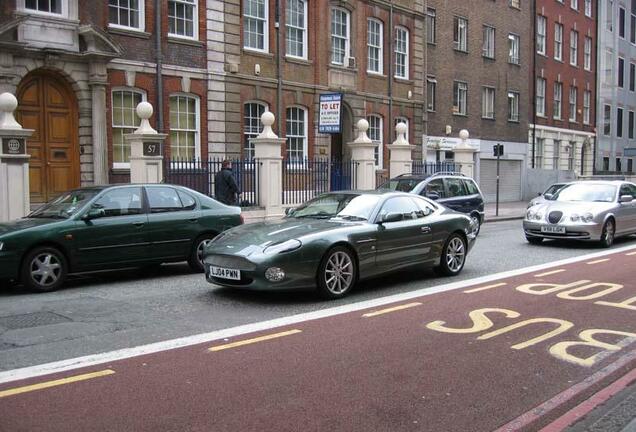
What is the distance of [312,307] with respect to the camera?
8.06 metres

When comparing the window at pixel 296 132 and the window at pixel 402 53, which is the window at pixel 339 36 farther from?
the window at pixel 402 53

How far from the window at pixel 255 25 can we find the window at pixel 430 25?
10.7 m

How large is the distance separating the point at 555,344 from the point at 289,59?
1929cm

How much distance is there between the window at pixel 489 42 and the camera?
3522 cm

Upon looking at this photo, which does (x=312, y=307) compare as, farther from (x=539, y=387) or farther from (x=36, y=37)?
(x=36, y=37)

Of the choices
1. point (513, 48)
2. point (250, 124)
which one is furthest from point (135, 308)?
point (513, 48)

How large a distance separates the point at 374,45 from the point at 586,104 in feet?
78.7

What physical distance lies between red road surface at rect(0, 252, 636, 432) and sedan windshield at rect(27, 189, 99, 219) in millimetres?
4535

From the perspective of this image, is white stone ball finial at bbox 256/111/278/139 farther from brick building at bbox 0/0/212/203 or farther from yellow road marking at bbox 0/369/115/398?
yellow road marking at bbox 0/369/115/398

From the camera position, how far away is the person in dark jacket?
16031 mm

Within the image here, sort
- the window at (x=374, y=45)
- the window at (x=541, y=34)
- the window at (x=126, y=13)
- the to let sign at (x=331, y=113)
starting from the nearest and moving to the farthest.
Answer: the window at (x=126, y=13) → the to let sign at (x=331, y=113) → the window at (x=374, y=45) → the window at (x=541, y=34)

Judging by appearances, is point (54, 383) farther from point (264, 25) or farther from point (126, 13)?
point (264, 25)

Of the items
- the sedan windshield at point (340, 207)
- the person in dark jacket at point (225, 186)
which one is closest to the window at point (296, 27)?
the person in dark jacket at point (225, 186)

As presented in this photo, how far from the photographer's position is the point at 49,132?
18.3 m
